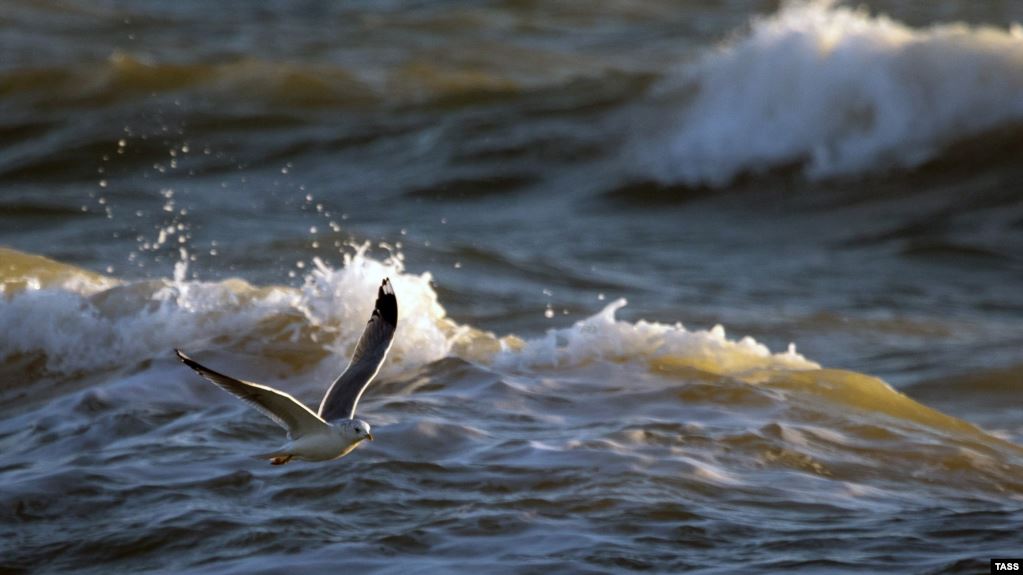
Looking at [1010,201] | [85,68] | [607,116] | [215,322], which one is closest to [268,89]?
[85,68]

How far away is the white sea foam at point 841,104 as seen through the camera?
1337 centimetres

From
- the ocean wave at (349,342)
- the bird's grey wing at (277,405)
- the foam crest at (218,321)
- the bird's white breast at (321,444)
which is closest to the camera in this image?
the bird's grey wing at (277,405)

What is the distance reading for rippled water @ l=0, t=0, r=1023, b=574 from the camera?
539 cm

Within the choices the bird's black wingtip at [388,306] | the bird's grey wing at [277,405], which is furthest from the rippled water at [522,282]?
the bird's black wingtip at [388,306]

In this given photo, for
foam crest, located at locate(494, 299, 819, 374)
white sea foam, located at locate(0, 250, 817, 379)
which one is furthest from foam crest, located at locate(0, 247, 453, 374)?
foam crest, located at locate(494, 299, 819, 374)

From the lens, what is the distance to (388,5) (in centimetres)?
2108

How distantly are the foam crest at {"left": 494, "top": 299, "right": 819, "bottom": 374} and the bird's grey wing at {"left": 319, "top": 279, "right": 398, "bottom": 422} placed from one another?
7.61 feet

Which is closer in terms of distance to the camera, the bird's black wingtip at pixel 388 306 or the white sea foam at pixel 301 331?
the bird's black wingtip at pixel 388 306

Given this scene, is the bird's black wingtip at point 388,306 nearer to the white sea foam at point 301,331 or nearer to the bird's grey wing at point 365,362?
the bird's grey wing at point 365,362

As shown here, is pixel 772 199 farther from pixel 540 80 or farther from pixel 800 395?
pixel 800 395

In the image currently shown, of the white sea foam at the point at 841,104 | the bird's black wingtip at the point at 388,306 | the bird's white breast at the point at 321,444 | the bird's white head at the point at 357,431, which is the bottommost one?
the bird's white breast at the point at 321,444

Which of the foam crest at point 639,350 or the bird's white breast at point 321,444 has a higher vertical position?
the foam crest at point 639,350

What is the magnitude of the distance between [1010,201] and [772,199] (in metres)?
1.74

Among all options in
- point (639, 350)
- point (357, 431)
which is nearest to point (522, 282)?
point (639, 350)
